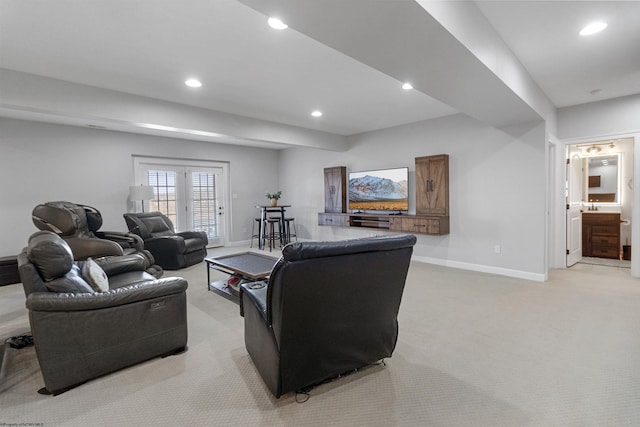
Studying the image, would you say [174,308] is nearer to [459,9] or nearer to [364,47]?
[364,47]

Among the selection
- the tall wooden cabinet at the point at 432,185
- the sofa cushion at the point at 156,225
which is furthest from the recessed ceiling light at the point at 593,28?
the sofa cushion at the point at 156,225

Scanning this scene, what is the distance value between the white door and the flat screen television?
2624mm

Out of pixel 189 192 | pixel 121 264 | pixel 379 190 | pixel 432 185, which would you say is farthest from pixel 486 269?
pixel 189 192

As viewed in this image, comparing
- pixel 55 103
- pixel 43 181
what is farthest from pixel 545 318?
pixel 43 181

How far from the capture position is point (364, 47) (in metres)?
2.09

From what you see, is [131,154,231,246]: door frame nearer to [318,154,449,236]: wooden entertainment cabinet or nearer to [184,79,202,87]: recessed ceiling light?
[184,79,202,87]: recessed ceiling light

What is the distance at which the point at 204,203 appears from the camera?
287 inches

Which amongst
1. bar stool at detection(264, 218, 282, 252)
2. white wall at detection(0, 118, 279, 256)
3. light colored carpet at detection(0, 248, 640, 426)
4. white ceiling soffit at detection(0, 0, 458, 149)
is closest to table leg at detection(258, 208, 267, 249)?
bar stool at detection(264, 218, 282, 252)

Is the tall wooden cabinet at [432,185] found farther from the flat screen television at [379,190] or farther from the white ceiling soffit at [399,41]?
the white ceiling soffit at [399,41]

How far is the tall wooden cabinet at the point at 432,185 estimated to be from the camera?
5074mm

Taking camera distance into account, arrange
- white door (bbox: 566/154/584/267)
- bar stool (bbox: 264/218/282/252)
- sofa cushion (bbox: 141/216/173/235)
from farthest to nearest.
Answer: bar stool (bbox: 264/218/282/252)
sofa cushion (bbox: 141/216/173/235)
white door (bbox: 566/154/584/267)

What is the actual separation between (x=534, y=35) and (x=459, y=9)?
1.13m

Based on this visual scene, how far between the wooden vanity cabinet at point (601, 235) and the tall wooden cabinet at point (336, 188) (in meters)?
4.56

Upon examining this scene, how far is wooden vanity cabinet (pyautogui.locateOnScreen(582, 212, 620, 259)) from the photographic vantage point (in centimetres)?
552
